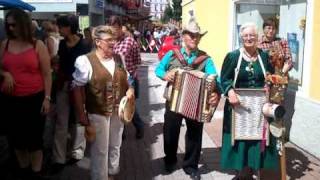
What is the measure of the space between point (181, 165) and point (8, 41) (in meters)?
2.48

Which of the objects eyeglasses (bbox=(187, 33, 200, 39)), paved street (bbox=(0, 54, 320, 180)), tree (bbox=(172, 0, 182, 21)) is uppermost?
tree (bbox=(172, 0, 182, 21))

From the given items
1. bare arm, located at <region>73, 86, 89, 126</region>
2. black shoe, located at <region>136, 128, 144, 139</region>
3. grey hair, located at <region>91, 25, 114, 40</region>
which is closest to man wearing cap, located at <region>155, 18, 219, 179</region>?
grey hair, located at <region>91, 25, 114, 40</region>

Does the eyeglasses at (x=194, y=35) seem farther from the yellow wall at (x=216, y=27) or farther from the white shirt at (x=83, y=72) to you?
the yellow wall at (x=216, y=27)

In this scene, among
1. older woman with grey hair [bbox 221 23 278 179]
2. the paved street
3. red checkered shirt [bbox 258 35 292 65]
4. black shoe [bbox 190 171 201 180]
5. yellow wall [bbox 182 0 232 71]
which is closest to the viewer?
older woman with grey hair [bbox 221 23 278 179]

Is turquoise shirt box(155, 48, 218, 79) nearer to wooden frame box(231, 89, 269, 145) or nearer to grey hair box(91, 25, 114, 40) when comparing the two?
wooden frame box(231, 89, 269, 145)

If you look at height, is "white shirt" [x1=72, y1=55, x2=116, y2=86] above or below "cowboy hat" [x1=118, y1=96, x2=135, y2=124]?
above

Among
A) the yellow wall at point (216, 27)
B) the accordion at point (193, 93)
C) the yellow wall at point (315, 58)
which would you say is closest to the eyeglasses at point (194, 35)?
the accordion at point (193, 93)

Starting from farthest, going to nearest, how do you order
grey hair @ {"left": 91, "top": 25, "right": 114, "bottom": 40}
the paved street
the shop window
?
the shop window < the paved street < grey hair @ {"left": 91, "top": 25, "right": 114, "bottom": 40}

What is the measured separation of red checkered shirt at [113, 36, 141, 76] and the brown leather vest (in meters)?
1.77

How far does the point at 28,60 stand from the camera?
4.77 meters

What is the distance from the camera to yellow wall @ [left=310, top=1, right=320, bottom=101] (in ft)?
21.3

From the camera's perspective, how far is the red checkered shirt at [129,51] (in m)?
6.48

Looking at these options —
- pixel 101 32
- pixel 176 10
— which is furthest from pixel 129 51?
pixel 176 10

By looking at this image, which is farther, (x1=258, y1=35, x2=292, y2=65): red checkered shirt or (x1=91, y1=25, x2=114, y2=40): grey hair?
(x1=258, y1=35, x2=292, y2=65): red checkered shirt
